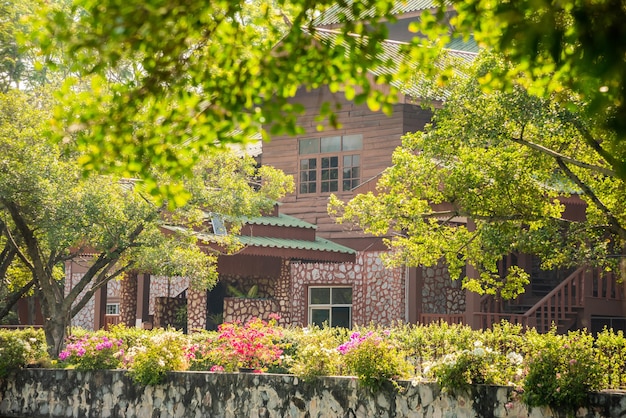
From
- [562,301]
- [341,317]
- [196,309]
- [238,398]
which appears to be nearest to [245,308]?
[196,309]

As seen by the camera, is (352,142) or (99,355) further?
(352,142)

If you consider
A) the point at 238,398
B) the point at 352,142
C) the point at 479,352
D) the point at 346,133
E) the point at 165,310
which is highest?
the point at 346,133

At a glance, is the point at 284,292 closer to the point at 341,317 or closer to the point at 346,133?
the point at 341,317

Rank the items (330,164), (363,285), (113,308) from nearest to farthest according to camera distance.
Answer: (363,285)
(330,164)
(113,308)

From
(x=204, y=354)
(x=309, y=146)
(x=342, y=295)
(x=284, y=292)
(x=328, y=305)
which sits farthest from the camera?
(x=309, y=146)

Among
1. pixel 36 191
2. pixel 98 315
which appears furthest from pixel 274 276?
pixel 36 191

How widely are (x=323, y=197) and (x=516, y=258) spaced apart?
257 inches

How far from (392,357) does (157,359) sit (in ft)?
15.2

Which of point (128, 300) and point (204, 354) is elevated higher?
point (128, 300)

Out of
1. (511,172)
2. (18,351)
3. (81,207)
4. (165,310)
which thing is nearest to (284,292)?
(165,310)

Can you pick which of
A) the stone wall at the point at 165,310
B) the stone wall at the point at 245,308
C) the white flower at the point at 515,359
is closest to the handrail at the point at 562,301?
the white flower at the point at 515,359

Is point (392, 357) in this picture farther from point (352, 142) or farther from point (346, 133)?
point (346, 133)

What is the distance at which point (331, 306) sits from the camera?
2878cm

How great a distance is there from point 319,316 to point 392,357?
14.8m
